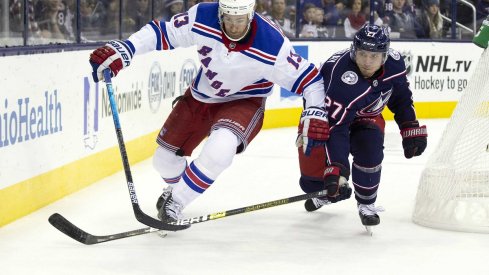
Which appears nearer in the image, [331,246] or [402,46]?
[331,246]

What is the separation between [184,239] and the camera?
4254mm

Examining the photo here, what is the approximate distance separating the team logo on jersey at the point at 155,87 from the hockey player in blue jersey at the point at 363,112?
7.83ft

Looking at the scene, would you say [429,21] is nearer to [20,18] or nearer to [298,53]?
[298,53]

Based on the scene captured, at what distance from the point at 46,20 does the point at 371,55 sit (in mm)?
1945

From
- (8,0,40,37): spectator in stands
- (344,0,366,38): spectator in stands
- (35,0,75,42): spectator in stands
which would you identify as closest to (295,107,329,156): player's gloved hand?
(8,0,40,37): spectator in stands

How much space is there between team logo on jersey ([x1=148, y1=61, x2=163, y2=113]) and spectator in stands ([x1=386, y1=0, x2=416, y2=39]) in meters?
3.58

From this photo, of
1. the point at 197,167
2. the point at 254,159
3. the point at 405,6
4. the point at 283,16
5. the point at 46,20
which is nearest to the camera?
the point at 197,167

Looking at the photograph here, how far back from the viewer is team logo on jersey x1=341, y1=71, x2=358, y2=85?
435cm

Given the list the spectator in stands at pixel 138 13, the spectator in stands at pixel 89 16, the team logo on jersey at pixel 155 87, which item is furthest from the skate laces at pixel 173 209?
the spectator in stands at pixel 138 13

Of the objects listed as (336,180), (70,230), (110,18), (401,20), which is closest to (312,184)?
(336,180)

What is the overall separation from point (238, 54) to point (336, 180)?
658 mm

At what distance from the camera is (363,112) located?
449cm

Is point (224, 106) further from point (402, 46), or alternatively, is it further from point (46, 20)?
point (402, 46)

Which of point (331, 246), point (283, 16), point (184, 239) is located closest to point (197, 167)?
point (184, 239)
